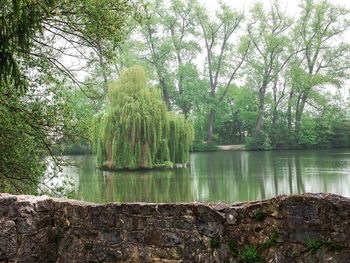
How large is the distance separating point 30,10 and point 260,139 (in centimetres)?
4258

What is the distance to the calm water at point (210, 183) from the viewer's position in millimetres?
17969

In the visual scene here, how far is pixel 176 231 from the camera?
3613mm

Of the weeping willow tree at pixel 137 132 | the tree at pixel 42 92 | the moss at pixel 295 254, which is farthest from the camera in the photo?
the weeping willow tree at pixel 137 132

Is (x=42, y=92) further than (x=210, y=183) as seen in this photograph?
No

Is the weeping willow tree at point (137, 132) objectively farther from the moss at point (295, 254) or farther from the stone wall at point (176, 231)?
the moss at point (295, 254)

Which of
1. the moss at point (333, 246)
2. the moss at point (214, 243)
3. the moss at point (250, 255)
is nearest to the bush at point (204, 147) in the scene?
the moss at point (214, 243)

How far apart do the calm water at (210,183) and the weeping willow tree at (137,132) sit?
1290 millimetres

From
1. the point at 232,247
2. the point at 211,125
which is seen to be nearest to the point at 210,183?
the point at 232,247

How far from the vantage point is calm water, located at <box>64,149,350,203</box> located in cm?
1797

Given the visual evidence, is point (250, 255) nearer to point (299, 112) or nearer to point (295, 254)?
point (295, 254)

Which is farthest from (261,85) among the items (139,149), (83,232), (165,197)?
(83,232)

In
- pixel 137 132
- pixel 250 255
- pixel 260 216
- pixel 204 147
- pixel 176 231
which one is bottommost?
pixel 250 255

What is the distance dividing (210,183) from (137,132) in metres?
7.23

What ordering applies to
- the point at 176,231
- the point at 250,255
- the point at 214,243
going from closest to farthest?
the point at 250,255
the point at 214,243
the point at 176,231
